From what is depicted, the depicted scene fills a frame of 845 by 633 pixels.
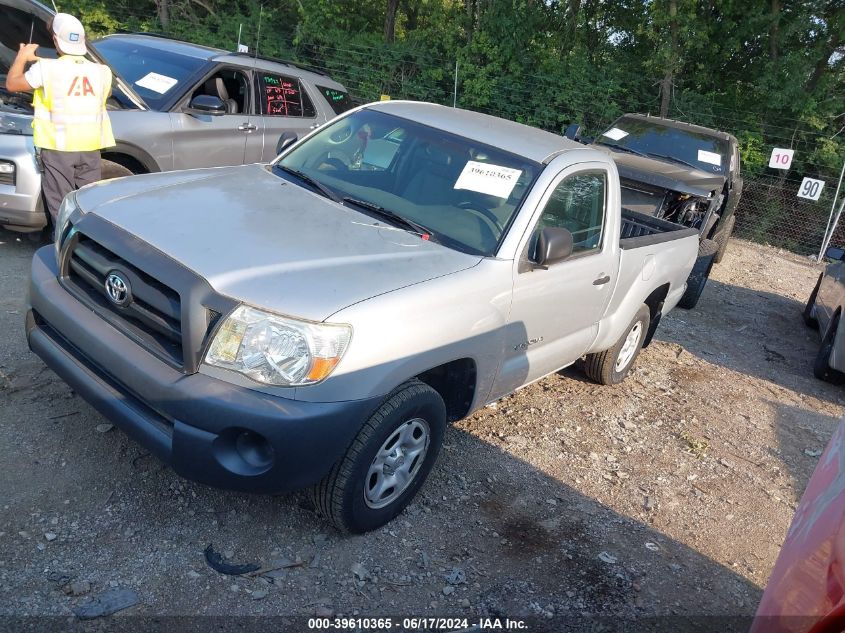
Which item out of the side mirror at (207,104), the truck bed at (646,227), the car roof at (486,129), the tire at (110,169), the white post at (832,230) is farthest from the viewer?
the white post at (832,230)

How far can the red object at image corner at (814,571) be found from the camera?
186 centimetres

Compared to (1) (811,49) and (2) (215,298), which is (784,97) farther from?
(2) (215,298)

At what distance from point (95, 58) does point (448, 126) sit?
329 cm

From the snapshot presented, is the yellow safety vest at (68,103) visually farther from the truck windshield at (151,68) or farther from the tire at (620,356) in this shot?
the tire at (620,356)

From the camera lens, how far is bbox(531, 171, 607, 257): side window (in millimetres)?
3996

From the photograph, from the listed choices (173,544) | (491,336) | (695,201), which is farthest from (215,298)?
(695,201)

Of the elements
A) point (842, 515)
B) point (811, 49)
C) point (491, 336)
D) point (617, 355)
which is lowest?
point (617, 355)

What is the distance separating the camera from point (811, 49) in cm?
1321

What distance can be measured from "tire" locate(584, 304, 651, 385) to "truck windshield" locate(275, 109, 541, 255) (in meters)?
1.83

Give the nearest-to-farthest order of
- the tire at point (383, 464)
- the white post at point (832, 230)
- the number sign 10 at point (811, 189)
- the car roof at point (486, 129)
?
the tire at point (383, 464), the car roof at point (486, 129), the white post at point (832, 230), the number sign 10 at point (811, 189)

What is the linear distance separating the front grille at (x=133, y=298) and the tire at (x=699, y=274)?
20.8 ft

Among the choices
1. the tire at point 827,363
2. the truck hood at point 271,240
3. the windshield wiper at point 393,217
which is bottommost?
the tire at point 827,363

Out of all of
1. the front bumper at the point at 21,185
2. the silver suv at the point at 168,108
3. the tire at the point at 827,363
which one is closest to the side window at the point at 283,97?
the silver suv at the point at 168,108

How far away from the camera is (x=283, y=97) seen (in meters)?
7.60
